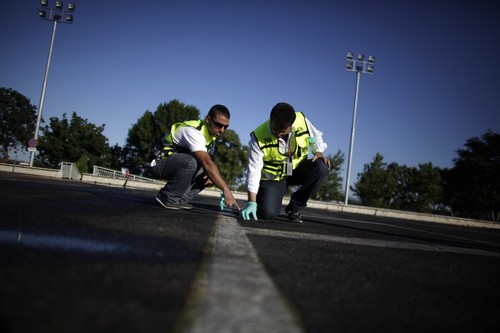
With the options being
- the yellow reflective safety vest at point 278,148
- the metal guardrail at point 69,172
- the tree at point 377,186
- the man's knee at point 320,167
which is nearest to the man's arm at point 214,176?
the yellow reflective safety vest at point 278,148

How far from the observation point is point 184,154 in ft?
12.5

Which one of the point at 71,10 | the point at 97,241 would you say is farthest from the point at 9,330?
the point at 71,10

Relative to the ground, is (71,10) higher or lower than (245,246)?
higher

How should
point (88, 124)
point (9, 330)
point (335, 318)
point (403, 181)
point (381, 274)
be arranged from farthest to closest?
point (403, 181), point (88, 124), point (381, 274), point (335, 318), point (9, 330)

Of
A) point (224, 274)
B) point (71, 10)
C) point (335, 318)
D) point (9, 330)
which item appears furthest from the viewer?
point (71, 10)

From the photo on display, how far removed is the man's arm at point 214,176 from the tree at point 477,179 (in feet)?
135

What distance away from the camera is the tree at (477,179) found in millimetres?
34375

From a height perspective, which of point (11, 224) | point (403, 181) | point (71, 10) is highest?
point (71, 10)

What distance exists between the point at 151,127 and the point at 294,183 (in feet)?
137

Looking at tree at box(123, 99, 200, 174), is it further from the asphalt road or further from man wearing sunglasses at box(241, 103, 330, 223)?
the asphalt road

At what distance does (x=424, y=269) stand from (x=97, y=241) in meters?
1.77

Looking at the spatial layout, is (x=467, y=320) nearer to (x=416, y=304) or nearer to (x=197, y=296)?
(x=416, y=304)

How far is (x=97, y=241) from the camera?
1462mm

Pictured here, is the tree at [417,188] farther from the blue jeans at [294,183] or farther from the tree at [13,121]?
the tree at [13,121]
